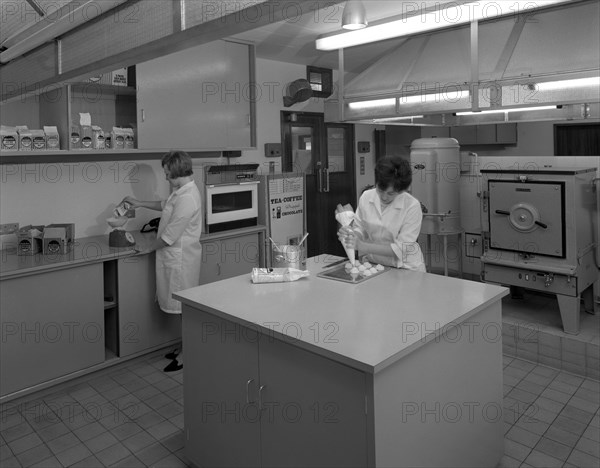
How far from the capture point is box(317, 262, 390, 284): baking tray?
102 inches

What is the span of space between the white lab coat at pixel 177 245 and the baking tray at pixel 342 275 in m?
1.26

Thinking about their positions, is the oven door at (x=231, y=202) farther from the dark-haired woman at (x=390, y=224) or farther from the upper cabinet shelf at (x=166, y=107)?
the dark-haired woman at (x=390, y=224)

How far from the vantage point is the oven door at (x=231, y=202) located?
422cm

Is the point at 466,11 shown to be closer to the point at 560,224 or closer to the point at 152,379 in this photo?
the point at 560,224

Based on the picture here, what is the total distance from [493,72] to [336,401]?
7.49 feet

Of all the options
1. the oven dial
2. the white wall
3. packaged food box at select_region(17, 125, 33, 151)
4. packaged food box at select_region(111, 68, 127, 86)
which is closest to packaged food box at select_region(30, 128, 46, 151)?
packaged food box at select_region(17, 125, 33, 151)

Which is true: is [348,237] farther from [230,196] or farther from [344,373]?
[230,196]

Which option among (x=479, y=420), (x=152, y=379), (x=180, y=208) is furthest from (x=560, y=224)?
(x=152, y=379)

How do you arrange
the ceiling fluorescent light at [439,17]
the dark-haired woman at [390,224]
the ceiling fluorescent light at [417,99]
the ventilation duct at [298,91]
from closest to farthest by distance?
the ceiling fluorescent light at [439,17] → the dark-haired woman at [390,224] → the ceiling fluorescent light at [417,99] → the ventilation duct at [298,91]

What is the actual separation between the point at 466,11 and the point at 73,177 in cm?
312

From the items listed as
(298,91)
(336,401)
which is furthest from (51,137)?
(336,401)

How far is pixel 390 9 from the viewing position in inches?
143

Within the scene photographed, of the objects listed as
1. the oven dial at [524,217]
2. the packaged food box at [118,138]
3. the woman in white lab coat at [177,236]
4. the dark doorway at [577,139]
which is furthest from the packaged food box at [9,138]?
the dark doorway at [577,139]

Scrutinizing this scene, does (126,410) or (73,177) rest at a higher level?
(73,177)
